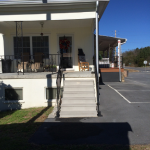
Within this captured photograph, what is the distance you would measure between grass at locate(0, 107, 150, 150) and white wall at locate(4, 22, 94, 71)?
12.4 feet

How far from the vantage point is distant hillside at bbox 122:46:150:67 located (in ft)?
222

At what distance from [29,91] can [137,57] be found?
7099 cm

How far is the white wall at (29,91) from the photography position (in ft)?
21.0

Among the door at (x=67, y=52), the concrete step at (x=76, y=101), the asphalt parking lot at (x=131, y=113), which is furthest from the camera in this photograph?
the door at (x=67, y=52)

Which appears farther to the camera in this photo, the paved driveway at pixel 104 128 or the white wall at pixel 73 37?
the white wall at pixel 73 37

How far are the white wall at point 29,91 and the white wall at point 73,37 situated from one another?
2.89 metres

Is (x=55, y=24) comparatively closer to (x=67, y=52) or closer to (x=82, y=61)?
(x=67, y=52)

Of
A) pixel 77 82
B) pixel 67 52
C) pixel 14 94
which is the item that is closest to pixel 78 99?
pixel 77 82

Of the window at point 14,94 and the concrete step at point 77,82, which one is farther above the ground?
the concrete step at point 77,82

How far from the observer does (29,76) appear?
251 inches

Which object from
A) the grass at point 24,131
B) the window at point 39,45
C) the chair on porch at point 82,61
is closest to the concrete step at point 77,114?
the grass at point 24,131

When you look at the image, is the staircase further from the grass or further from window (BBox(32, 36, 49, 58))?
window (BBox(32, 36, 49, 58))

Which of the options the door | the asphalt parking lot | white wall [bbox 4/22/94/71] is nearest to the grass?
the asphalt parking lot

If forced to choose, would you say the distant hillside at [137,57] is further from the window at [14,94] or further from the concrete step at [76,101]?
the window at [14,94]
